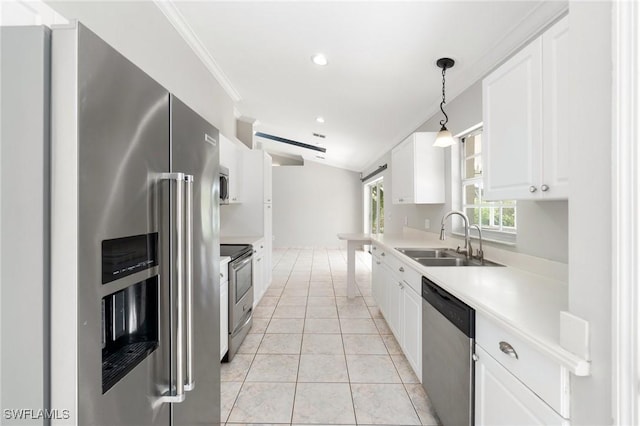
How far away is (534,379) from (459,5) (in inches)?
76.8

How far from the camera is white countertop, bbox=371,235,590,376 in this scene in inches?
34.0

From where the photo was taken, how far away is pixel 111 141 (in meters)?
0.71

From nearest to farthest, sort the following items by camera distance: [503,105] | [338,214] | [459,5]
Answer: [503,105] → [459,5] → [338,214]

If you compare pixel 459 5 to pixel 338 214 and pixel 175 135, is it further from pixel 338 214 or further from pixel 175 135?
pixel 338 214

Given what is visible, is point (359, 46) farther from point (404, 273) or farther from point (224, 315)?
point (224, 315)

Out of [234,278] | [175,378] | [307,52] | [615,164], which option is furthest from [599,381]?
[307,52]

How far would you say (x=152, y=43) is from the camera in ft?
6.46

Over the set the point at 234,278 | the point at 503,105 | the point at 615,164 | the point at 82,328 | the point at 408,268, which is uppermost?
the point at 503,105

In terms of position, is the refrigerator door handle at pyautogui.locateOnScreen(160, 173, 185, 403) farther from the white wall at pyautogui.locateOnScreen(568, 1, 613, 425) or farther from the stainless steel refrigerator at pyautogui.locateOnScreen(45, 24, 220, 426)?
the white wall at pyautogui.locateOnScreen(568, 1, 613, 425)

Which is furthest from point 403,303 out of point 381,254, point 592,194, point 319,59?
point 319,59

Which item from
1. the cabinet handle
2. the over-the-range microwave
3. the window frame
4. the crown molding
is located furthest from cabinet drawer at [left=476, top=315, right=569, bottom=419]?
the crown molding

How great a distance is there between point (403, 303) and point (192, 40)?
2862 millimetres

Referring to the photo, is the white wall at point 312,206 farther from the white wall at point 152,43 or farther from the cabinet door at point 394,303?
the cabinet door at point 394,303

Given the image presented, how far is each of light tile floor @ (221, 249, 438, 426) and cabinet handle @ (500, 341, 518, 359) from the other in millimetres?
994
